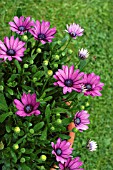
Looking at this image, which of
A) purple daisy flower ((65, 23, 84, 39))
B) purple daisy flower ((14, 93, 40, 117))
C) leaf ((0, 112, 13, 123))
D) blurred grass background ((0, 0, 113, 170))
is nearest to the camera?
purple daisy flower ((14, 93, 40, 117))

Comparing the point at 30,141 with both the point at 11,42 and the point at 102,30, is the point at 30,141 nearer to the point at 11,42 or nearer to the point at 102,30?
the point at 11,42

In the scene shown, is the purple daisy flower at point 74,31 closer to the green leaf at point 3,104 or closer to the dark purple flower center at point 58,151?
the green leaf at point 3,104

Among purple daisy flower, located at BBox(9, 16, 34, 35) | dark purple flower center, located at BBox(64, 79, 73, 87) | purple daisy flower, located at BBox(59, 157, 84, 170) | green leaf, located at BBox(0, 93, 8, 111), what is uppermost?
purple daisy flower, located at BBox(9, 16, 34, 35)

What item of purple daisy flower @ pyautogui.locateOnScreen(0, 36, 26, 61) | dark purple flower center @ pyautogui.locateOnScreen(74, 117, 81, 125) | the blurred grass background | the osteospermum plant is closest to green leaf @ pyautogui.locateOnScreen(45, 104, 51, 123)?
the osteospermum plant

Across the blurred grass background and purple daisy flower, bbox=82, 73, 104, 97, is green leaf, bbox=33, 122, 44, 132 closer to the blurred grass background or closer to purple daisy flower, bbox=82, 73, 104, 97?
purple daisy flower, bbox=82, 73, 104, 97

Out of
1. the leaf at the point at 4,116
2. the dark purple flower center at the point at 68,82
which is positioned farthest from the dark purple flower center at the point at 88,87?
the leaf at the point at 4,116

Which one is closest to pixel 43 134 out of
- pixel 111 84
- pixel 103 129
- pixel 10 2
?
pixel 103 129
